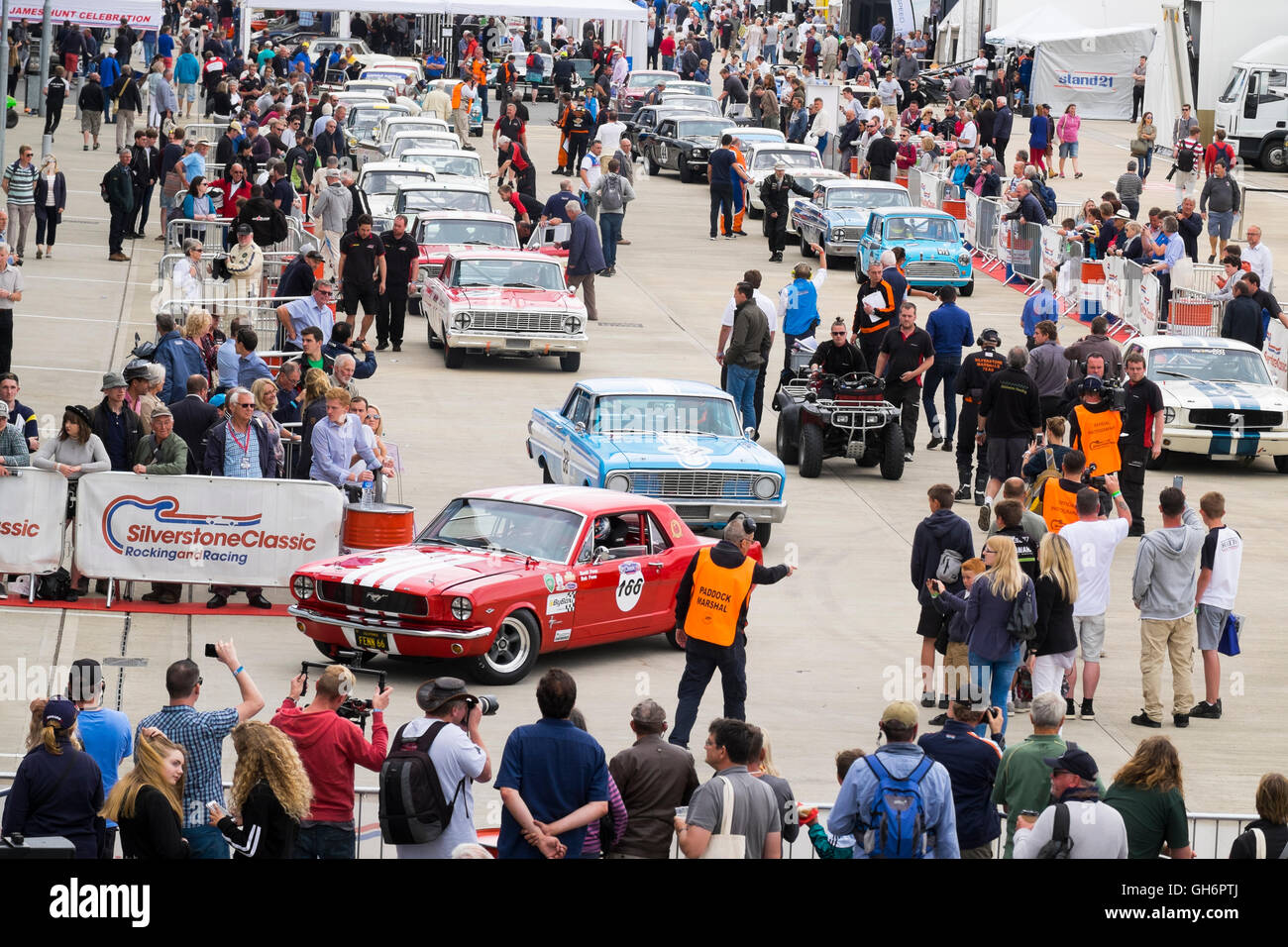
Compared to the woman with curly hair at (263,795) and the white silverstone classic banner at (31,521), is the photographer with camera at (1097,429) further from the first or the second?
the woman with curly hair at (263,795)

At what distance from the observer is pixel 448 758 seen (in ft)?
27.7

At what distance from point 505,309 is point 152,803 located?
16.8 meters

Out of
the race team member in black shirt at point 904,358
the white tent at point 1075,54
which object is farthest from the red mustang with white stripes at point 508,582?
the white tent at point 1075,54

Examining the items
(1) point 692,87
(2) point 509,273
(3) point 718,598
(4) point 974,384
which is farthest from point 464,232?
(1) point 692,87

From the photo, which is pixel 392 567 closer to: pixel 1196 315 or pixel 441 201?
pixel 1196 315

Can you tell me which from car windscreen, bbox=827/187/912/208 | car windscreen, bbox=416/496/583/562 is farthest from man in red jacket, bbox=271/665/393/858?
car windscreen, bbox=827/187/912/208

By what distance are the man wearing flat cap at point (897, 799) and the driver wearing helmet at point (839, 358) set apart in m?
11.7

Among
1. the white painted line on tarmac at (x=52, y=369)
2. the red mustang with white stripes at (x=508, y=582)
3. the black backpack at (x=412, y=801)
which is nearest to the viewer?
the black backpack at (x=412, y=801)

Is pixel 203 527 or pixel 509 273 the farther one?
pixel 509 273

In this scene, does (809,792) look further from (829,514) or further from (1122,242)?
(1122,242)

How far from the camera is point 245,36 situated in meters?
51.1

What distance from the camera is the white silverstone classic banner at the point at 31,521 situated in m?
14.7
